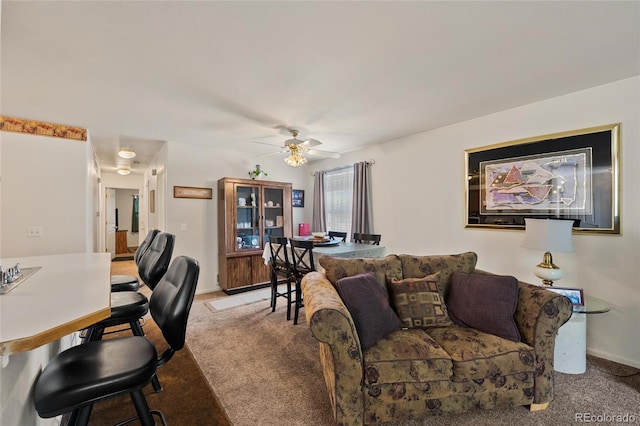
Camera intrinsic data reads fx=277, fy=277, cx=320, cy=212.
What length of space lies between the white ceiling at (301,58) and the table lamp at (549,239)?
1257 millimetres

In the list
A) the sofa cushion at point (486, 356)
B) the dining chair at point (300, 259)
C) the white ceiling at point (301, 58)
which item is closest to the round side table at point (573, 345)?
the sofa cushion at point (486, 356)

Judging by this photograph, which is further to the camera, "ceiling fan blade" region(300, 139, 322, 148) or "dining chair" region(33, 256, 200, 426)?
"ceiling fan blade" region(300, 139, 322, 148)

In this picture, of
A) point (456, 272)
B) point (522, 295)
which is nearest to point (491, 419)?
point (522, 295)

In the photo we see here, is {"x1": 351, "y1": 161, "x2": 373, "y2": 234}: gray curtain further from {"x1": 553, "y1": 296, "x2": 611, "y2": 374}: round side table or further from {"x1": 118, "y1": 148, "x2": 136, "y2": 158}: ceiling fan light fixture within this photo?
{"x1": 118, "y1": 148, "x2": 136, "y2": 158}: ceiling fan light fixture

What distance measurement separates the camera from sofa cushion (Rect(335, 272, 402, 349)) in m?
1.84

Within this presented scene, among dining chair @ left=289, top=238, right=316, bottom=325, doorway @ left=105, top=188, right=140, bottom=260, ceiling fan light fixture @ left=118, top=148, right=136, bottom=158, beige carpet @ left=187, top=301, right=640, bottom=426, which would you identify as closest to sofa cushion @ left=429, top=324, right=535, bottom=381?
beige carpet @ left=187, top=301, right=640, bottom=426

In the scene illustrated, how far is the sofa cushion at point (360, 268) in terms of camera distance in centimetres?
229

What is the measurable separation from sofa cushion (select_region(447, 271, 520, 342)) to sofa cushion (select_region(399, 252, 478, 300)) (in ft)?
0.37

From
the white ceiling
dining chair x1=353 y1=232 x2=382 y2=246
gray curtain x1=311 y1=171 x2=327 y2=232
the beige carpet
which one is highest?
the white ceiling

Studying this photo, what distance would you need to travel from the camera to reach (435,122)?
352cm

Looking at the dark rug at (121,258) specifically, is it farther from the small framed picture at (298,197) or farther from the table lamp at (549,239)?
the table lamp at (549,239)

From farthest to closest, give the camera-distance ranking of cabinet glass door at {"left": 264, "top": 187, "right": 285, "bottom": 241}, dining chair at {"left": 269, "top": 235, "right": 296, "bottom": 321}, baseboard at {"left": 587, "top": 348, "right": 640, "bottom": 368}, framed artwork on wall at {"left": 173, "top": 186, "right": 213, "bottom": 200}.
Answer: cabinet glass door at {"left": 264, "top": 187, "right": 285, "bottom": 241}, framed artwork on wall at {"left": 173, "top": 186, "right": 213, "bottom": 200}, dining chair at {"left": 269, "top": 235, "right": 296, "bottom": 321}, baseboard at {"left": 587, "top": 348, "right": 640, "bottom": 368}

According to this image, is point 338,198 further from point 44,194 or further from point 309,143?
point 44,194

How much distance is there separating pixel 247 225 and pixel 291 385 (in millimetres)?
3144
